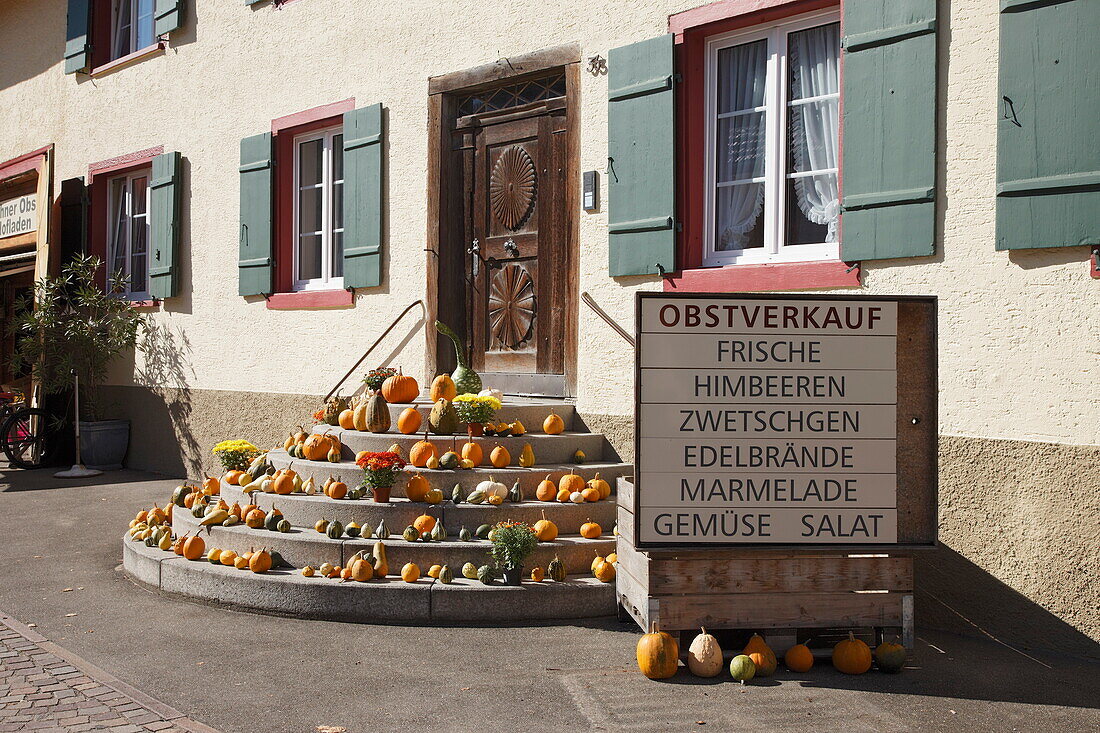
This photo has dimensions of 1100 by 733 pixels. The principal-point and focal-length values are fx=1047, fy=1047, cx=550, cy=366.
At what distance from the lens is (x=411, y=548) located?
5754 mm

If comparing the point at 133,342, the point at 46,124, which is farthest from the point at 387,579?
the point at 46,124

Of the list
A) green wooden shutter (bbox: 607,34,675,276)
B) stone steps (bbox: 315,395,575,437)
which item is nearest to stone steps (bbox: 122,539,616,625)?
stone steps (bbox: 315,395,575,437)

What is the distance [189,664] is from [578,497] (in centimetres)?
236

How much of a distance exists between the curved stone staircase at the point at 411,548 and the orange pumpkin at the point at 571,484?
0.37 feet

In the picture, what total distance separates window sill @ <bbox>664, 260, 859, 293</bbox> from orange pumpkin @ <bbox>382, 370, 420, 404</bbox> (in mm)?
1878

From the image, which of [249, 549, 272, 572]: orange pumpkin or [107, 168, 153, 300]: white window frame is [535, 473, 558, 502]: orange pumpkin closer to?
[249, 549, 272, 572]: orange pumpkin

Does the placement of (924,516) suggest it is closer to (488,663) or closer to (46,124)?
(488,663)

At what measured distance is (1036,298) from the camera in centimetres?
516

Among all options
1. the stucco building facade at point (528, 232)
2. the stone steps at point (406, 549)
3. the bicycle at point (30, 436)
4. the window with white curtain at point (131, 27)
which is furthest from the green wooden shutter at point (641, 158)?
the bicycle at point (30, 436)

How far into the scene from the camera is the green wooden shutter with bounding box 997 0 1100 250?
4.95 metres

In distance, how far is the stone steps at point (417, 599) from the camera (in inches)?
215

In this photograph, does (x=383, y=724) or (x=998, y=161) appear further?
(x=998, y=161)

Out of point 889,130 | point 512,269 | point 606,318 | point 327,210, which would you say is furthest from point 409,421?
point 327,210

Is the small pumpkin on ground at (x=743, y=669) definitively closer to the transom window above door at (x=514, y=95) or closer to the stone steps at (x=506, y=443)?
the stone steps at (x=506, y=443)
